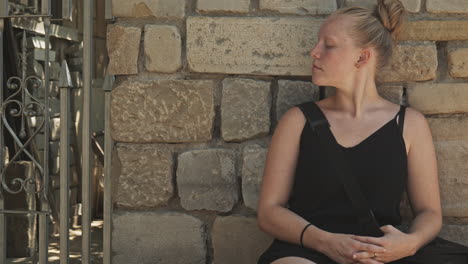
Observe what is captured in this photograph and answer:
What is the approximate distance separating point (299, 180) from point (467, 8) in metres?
1.03

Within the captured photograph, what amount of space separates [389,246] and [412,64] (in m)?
0.87

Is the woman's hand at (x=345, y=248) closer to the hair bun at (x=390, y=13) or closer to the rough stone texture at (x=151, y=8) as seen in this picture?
the hair bun at (x=390, y=13)

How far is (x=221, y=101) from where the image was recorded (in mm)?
3098

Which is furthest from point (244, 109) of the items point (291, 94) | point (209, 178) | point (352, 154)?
point (352, 154)

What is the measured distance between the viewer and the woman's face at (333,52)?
2.77m

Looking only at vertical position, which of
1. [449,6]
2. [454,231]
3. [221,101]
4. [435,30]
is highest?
[449,6]

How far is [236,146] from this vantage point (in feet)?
10.2

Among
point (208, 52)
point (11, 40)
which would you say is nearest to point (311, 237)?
point (208, 52)

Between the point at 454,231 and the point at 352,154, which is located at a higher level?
the point at 352,154

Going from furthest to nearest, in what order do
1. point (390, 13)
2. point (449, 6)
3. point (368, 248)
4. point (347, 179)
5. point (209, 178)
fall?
point (209, 178) < point (449, 6) < point (390, 13) < point (347, 179) < point (368, 248)

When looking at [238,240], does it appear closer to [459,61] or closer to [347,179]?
[347,179]

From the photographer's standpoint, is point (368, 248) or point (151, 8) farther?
point (151, 8)

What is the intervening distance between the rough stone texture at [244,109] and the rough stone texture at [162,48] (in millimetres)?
245

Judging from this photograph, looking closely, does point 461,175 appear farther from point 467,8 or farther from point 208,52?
point 208,52
